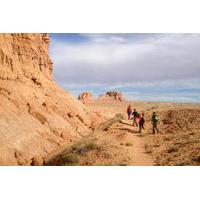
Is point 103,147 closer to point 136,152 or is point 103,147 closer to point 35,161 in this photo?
point 136,152

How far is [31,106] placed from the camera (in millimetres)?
24938

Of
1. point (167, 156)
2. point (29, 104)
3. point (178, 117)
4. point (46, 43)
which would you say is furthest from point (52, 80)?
point (167, 156)

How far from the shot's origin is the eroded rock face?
21281mm

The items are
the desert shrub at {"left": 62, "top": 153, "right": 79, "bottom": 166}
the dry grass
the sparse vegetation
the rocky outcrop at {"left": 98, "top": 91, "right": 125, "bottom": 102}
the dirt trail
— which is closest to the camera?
the dry grass

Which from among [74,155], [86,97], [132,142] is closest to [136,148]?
[132,142]

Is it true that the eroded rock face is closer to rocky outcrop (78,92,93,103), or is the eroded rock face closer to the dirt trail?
the dirt trail

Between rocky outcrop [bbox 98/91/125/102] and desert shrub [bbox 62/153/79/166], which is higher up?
rocky outcrop [bbox 98/91/125/102]

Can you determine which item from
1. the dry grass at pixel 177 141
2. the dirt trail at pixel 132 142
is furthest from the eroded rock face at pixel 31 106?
the dry grass at pixel 177 141

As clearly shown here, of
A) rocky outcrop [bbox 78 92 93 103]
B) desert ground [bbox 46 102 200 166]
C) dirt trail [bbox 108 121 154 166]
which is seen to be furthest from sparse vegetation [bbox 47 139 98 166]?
rocky outcrop [bbox 78 92 93 103]

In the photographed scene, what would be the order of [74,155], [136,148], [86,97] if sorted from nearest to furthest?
1. [74,155]
2. [136,148]
3. [86,97]

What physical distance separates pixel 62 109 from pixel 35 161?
833cm

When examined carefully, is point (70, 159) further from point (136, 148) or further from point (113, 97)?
point (113, 97)

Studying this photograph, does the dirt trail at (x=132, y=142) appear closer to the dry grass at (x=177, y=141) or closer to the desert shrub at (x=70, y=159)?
the dry grass at (x=177, y=141)
